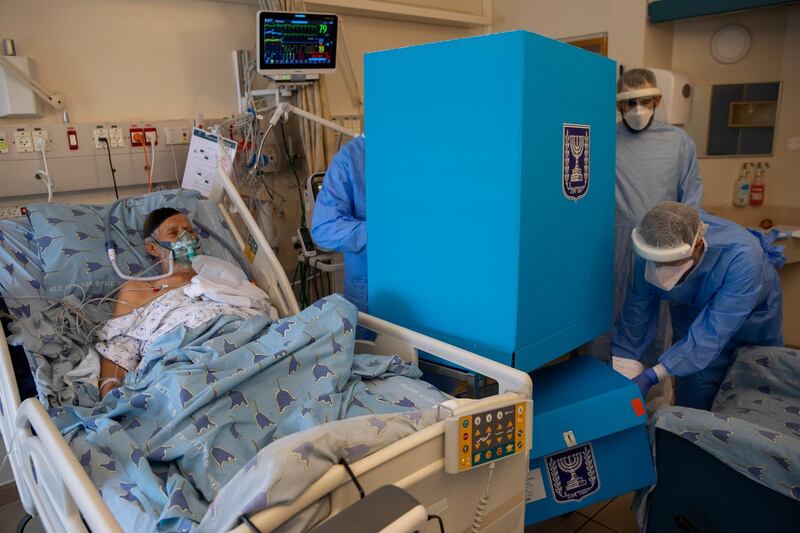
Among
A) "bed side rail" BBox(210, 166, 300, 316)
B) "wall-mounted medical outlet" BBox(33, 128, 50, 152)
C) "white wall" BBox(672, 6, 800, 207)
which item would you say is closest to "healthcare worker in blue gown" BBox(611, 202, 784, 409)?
"bed side rail" BBox(210, 166, 300, 316)

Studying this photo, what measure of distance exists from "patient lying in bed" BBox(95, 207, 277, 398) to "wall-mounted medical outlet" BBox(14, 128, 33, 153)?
2.60 ft

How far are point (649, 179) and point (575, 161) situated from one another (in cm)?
125

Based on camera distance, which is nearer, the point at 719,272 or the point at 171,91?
the point at 719,272

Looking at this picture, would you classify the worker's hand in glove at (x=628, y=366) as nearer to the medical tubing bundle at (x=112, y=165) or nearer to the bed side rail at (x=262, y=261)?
the bed side rail at (x=262, y=261)

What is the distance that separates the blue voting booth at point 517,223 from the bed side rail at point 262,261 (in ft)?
1.74

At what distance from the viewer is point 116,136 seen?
270cm

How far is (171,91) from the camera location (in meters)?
2.94

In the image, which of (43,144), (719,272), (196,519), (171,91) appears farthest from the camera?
(171,91)

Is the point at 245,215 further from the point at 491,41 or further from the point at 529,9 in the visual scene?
the point at 529,9

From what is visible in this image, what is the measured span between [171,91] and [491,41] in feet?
7.19

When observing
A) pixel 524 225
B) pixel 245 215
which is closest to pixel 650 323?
pixel 524 225

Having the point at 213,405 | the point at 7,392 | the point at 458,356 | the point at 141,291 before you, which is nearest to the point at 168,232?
the point at 141,291

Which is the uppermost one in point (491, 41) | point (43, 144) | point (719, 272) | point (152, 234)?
point (491, 41)

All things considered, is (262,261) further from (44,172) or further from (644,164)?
(644,164)
